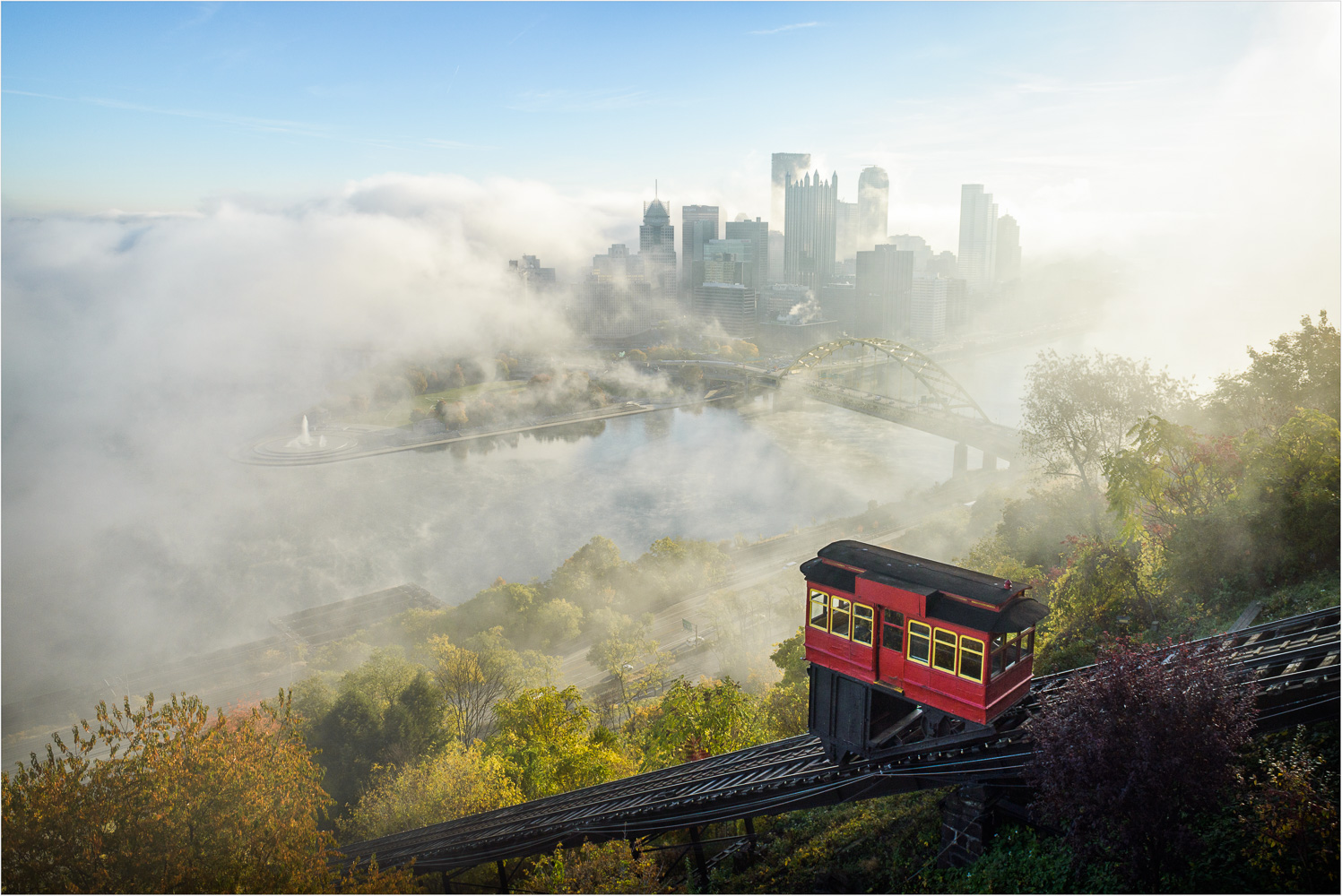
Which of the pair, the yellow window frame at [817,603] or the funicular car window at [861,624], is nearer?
the funicular car window at [861,624]

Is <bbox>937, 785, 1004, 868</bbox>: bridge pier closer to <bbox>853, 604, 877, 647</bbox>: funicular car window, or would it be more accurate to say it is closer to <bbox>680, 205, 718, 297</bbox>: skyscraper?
<bbox>853, 604, 877, 647</bbox>: funicular car window

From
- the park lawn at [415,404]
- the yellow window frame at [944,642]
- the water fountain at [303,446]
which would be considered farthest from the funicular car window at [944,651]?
the park lawn at [415,404]

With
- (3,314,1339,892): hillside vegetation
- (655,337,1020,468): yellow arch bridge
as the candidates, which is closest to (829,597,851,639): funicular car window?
(3,314,1339,892): hillside vegetation

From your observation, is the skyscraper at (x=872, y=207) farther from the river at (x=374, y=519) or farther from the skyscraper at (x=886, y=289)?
the river at (x=374, y=519)

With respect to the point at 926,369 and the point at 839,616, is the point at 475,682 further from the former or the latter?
the point at 926,369

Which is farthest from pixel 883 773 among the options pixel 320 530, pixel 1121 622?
pixel 320 530
